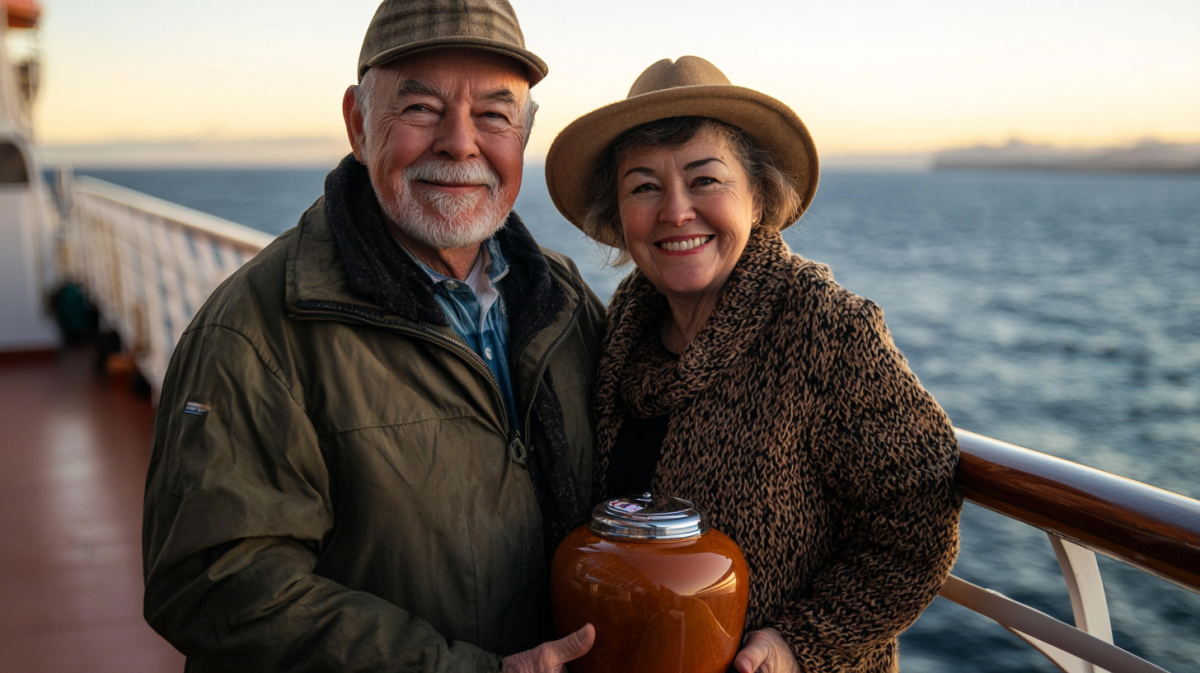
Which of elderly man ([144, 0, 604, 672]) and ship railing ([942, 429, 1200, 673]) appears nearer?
ship railing ([942, 429, 1200, 673])

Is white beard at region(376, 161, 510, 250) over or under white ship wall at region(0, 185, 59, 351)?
over

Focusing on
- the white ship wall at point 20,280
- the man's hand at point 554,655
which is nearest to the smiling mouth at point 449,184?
the man's hand at point 554,655

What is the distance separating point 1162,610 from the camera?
342 inches

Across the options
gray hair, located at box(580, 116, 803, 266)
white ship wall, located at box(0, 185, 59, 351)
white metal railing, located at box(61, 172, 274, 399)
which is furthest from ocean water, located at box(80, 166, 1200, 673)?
white ship wall, located at box(0, 185, 59, 351)

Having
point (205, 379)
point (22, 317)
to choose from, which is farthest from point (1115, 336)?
point (205, 379)

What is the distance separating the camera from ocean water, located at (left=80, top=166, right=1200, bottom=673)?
8.52 metres

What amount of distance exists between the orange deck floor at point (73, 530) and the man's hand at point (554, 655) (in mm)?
1643

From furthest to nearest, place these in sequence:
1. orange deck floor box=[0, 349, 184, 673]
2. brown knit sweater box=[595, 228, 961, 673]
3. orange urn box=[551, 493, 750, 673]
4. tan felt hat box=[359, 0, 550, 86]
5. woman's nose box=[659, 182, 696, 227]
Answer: orange deck floor box=[0, 349, 184, 673] → woman's nose box=[659, 182, 696, 227] → tan felt hat box=[359, 0, 550, 86] → brown knit sweater box=[595, 228, 961, 673] → orange urn box=[551, 493, 750, 673]

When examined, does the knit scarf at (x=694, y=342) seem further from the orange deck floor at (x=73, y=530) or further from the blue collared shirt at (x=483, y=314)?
the orange deck floor at (x=73, y=530)

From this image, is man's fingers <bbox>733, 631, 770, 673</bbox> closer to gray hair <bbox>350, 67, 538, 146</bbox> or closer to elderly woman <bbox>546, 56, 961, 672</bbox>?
elderly woman <bbox>546, 56, 961, 672</bbox>

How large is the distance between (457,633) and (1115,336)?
115 feet

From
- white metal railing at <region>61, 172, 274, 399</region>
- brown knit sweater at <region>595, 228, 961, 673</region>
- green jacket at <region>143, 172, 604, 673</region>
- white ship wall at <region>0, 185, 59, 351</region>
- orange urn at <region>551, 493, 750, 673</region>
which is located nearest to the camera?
orange urn at <region>551, 493, 750, 673</region>

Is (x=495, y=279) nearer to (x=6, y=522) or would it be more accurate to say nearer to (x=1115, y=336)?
(x=6, y=522)

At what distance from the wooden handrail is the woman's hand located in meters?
0.37
